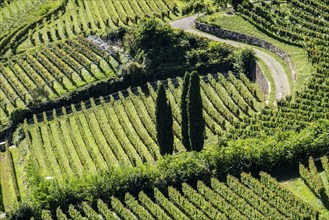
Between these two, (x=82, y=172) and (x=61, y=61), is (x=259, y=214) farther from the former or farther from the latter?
(x=61, y=61)

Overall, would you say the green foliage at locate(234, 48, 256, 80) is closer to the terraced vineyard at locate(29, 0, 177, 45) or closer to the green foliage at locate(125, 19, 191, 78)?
the green foliage at locate(125, 19, 191, 78)

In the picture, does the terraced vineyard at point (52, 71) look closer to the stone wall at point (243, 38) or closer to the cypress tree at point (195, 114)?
the stone wall at point (243, 38)

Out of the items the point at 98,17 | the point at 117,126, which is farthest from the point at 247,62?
the point at 98,17

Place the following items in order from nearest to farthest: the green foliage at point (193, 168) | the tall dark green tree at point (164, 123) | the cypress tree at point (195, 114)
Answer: the green foliage at point (193, 168)
the cypress tree at point (195, 114)
the tall dark green tree at point (164, 123)

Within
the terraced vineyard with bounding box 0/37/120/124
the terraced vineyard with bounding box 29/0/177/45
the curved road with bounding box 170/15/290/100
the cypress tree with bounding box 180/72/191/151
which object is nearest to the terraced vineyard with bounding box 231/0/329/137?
the curved road with bounding box 170/15/290/100

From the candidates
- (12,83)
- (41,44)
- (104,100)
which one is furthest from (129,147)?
(41,44)

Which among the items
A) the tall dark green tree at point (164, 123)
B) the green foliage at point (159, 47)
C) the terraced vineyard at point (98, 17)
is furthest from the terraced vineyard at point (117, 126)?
the terraced vineyard at point (98, 17)
